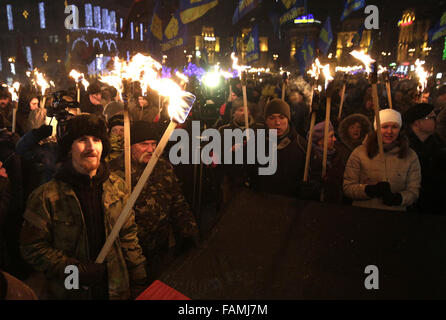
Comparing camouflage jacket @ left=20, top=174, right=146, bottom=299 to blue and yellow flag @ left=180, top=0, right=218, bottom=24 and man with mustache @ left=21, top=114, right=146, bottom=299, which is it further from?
blue and yellow flag @ left=180, top=0, right=218, bottom=24

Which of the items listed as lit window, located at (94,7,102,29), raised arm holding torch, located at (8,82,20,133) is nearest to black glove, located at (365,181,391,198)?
raised arm holding torch, located at (8,82,20,133)

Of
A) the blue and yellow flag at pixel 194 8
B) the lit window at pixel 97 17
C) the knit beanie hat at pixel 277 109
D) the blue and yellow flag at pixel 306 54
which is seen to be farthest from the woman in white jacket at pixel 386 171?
the lit window at pixel 97 17

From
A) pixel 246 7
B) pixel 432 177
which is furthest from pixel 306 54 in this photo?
pixel 432 177

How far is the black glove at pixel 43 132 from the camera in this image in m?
3.70

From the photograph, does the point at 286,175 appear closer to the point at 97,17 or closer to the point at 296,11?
the point at 296,11

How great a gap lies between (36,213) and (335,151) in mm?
3484

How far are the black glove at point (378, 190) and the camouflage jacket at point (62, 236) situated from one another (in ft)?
6.24

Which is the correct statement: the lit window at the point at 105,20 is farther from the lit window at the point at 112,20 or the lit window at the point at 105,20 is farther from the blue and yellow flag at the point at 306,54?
the blue and yellow flag at the point at 306,54

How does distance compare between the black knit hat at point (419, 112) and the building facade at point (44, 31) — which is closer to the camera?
the black knit hat at point (419, 112)

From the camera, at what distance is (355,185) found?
119 inches

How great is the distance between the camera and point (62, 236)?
2.18 m
